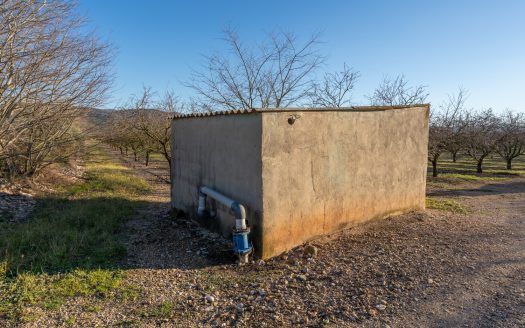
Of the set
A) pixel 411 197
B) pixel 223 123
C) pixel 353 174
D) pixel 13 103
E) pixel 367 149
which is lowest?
pixel 411 197

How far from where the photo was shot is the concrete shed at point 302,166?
484 centimetres

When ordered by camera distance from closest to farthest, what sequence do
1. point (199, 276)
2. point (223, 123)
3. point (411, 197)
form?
point (199, 276) < point (223, 123) < point (411, 197)

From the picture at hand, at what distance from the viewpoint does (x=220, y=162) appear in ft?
19.1

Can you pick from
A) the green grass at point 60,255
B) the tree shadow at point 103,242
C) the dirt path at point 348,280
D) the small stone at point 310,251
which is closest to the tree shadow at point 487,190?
the dirt path at point 348,280

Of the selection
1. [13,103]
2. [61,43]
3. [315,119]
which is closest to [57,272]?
[315,119]

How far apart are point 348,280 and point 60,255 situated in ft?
13.6

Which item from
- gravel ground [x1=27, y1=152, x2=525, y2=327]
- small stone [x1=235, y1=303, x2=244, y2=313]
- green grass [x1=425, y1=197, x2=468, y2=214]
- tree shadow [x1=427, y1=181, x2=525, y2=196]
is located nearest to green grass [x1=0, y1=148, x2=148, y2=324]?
gravel ground [x1=27, y1=152, x2=525, y2=327]

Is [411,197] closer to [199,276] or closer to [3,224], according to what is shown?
[199,276]

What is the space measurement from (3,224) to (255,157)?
579cm

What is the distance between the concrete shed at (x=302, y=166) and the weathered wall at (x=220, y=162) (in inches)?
0.6

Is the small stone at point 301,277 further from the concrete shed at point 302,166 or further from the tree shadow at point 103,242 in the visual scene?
the tree shadow at point 103,242

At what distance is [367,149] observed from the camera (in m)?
6.21

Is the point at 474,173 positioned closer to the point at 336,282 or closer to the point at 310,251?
the point at 310,251

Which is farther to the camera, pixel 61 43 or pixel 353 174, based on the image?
pixel 61 43
